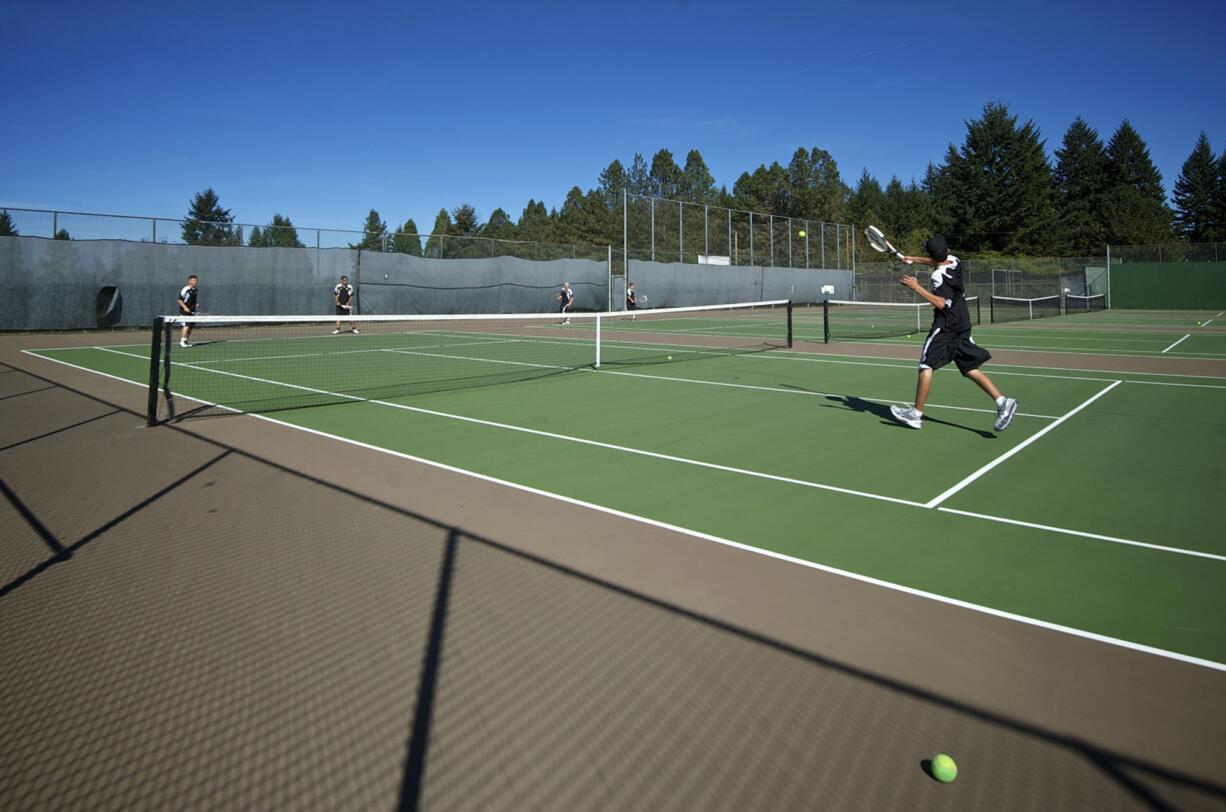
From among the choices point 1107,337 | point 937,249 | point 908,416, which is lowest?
point 908,416

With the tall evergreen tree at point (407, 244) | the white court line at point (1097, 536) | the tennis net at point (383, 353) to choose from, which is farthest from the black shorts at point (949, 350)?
the tall evergreen tree at point (407, 244)

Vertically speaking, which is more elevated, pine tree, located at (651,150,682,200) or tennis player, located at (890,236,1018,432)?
pine tree, located at (651,150,682,200)

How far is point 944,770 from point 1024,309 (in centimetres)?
3745

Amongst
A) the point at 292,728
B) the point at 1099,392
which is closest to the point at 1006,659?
the point at 292,728

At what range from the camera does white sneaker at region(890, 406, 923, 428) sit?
847 centimetres

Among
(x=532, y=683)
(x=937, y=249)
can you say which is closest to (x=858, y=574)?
(x=532, y=683)

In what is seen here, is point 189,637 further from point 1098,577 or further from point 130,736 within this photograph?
point 1098,577

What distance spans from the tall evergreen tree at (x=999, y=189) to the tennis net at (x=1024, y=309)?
3379 cm

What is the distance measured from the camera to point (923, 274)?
153 feet

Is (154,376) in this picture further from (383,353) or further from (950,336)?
(383,353)

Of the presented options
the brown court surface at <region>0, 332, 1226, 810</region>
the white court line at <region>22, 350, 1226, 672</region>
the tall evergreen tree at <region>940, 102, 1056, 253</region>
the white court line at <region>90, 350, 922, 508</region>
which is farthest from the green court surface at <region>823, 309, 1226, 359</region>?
the tall evergreen tree at <region>940, 102, 1056, 253</region>

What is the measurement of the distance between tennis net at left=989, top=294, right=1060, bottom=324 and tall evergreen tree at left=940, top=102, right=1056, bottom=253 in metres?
33.8

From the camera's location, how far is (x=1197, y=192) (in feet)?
270

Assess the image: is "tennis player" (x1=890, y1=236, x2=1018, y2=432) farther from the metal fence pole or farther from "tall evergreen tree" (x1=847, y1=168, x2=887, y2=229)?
"tall evergreen tree" (x1=847, y1=168, x2=887, y2=229)
